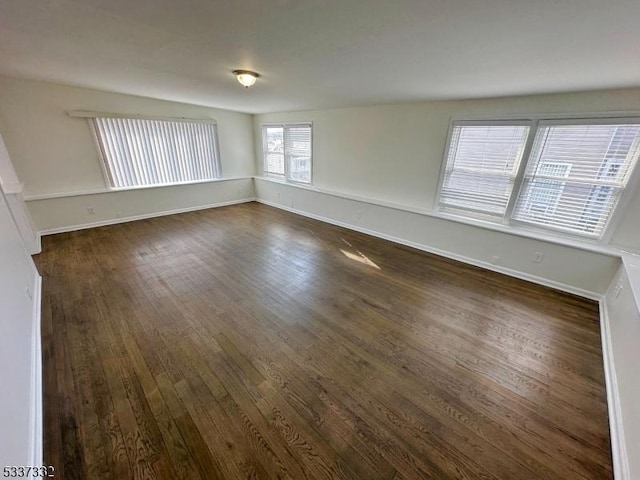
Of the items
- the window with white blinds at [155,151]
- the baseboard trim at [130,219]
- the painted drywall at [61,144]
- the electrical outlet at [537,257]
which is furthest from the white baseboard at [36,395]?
the electrical outlet at [537,257]

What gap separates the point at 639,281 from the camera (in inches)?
79.8

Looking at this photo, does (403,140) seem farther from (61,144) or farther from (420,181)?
(61,144)

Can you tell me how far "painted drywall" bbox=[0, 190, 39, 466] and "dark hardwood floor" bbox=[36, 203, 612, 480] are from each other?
17cm

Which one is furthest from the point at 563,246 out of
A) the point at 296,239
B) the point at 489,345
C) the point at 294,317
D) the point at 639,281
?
the point at 296,239

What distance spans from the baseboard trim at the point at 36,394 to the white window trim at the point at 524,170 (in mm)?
4286

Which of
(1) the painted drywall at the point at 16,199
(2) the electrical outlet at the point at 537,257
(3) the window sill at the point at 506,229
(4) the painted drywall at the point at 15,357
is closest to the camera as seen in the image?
(4) the painted drywall at the point at 15,357

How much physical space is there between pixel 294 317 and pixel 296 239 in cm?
209

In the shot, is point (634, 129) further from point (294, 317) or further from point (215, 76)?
point (215, 76)

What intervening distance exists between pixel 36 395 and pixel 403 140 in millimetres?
4605

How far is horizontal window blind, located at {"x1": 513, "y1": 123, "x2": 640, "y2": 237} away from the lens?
2494 mm

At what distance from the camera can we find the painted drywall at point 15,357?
44.2 inches

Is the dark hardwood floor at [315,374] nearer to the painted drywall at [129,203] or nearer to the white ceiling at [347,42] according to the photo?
the painted drywall at [129,203]

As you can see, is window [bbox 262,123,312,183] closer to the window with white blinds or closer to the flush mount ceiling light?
the window with white blinds

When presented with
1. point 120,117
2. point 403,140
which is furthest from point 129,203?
point 403,140
